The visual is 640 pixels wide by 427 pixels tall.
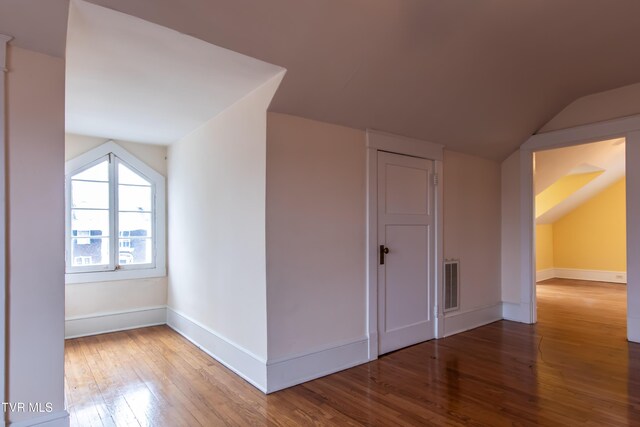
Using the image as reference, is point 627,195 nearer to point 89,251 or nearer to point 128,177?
point 128,177

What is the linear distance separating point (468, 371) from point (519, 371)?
1.37 ft

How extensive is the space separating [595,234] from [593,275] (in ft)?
2.92

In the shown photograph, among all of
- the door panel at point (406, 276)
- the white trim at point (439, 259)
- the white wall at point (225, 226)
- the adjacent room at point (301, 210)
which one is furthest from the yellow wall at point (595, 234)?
the white wall at point (225, 226)

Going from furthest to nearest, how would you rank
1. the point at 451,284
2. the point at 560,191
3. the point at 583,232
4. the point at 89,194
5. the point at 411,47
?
the point at 583,232 → the point at 560,191 → the point at 89,194 → the point at 451,284 → the point at 411,47

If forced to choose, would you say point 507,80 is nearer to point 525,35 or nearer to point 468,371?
point 525,35

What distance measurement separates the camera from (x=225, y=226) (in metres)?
3.18

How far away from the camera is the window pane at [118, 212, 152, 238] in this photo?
430cm

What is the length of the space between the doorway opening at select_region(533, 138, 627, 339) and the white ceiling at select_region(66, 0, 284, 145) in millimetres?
4739

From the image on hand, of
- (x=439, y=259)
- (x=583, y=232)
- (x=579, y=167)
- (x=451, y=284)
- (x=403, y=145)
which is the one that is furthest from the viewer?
(x=583, y=232)

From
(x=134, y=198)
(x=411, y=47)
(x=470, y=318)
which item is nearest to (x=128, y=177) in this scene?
(x=134, y=198)

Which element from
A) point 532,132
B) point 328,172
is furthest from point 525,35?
point 532,132

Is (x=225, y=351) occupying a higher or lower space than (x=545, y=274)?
higher

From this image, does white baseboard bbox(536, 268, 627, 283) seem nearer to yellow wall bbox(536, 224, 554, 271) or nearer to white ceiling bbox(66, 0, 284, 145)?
yellow wall bbox(536, 224, 554, 271)

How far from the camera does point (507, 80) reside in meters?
3.13
